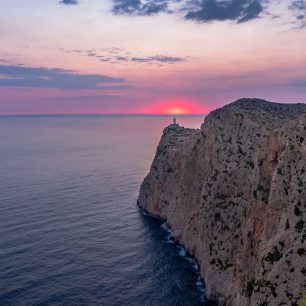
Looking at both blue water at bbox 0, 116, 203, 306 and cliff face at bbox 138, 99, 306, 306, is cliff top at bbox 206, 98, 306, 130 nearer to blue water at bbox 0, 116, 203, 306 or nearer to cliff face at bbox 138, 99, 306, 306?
cliff face at bbox 138, 99, 306, 306

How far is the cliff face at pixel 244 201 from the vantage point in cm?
4997

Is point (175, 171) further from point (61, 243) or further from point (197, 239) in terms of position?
point (61, 243)

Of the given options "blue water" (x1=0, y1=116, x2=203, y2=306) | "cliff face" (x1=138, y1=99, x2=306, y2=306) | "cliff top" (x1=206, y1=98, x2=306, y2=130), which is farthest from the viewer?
"cliff top" (x1=206, y1=98, x2=306, y2=130)

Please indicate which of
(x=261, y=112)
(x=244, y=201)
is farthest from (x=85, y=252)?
(x=261, y=112)

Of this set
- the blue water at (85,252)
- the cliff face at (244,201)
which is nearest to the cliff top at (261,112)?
the cliff face at (244,201)

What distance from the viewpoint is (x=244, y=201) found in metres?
71.1

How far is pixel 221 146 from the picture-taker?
86125 mm

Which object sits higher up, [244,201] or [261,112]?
[261,112]

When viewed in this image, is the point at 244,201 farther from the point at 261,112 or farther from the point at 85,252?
the point at 85,252

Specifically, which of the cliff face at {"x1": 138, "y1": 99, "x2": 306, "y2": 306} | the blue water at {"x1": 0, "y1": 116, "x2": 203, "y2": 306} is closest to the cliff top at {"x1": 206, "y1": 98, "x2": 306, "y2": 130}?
the cliff face at {"x1": 138, "y1": 99, "x2": 306, "y2": 306}

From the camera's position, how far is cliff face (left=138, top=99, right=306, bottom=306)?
49969mm

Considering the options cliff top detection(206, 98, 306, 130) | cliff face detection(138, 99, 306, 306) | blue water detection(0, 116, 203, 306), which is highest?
cliff top detection(206, 98, 306, 130)

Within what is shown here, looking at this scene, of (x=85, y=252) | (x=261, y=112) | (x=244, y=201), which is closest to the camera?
(x=244, y=201)

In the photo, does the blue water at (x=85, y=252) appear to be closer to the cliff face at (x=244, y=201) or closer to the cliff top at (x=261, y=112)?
the cliff face at (x=244, y=201)
